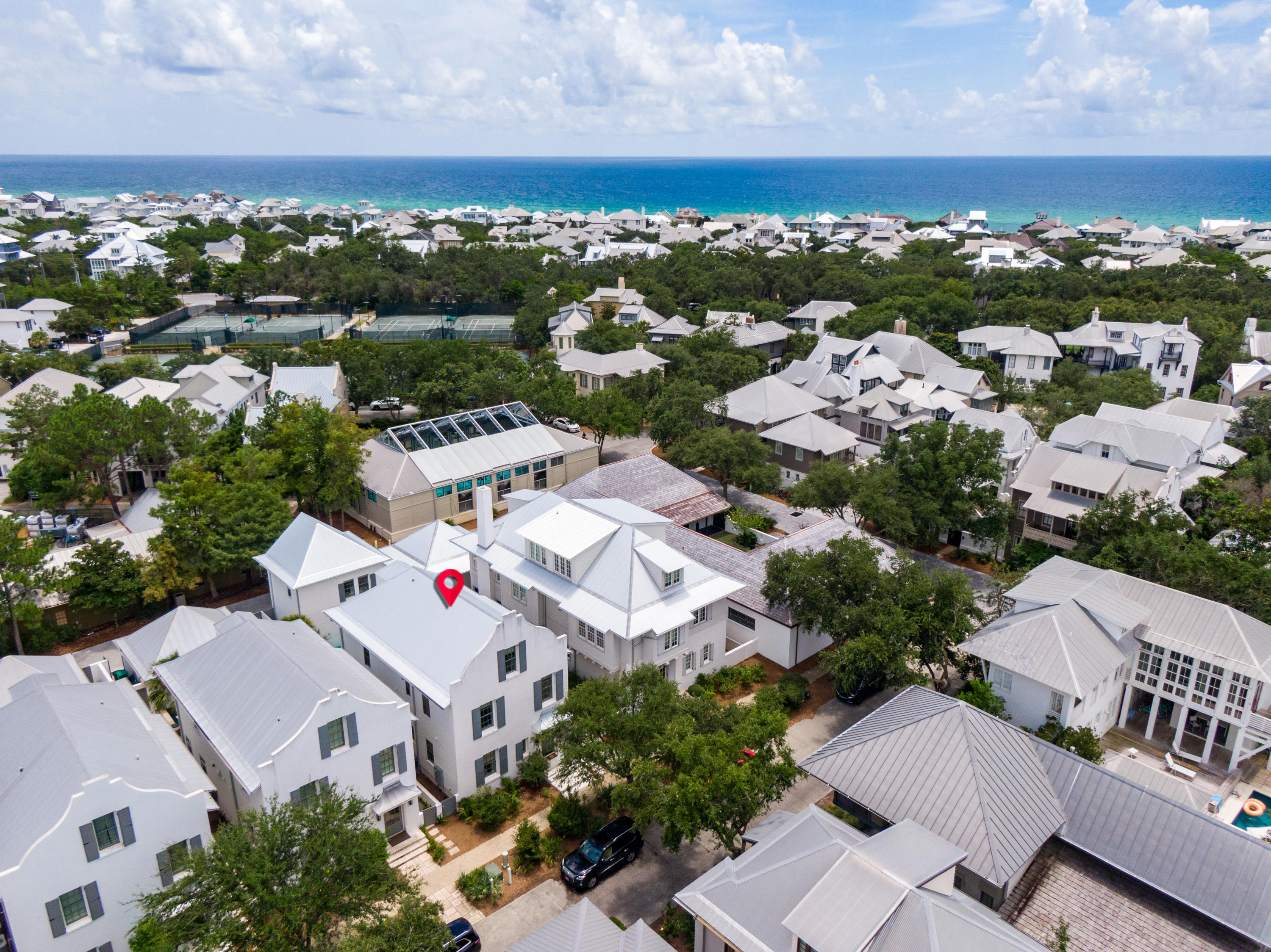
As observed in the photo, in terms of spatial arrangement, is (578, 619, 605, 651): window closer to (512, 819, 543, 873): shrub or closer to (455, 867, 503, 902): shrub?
(512, 819, 543, 873): shrub

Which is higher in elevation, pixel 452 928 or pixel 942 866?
pixel 942 866

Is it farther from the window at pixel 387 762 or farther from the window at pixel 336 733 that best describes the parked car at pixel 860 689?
the window at pixel 336 733

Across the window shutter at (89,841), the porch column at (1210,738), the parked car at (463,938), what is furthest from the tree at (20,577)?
the porch column at (1210,738)

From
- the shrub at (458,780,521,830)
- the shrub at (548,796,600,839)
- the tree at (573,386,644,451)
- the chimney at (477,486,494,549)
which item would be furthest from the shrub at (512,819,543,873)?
the tree at (573,386,644,451)

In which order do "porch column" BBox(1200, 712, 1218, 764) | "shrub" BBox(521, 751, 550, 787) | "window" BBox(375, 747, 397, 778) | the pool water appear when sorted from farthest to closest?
"porch column" BBox(1200, 712, 1218, 764) → "shrub" BBox(521, 751, 550, 787) → the pool water → "window" BBox(375, 747, 397, 778)

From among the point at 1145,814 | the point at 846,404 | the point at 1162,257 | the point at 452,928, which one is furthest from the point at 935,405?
the point at 1162,257

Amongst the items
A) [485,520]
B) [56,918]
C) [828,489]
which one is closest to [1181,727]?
[828,489]

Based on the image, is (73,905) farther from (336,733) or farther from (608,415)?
(608,415)

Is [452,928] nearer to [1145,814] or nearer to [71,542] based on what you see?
[1145,814]
